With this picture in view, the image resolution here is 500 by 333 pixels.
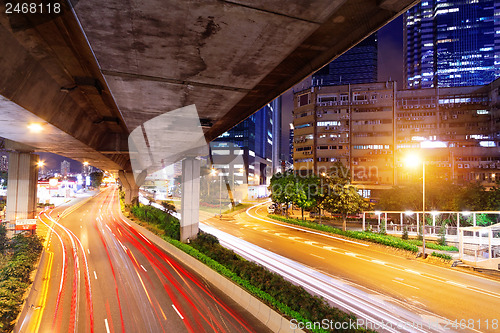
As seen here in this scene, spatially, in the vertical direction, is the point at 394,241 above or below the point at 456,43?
below

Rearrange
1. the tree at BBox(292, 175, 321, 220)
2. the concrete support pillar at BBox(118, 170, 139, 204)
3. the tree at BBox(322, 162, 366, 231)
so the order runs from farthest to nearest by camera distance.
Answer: the concrete support pillar at BBox(118, 170, 139, 204) < the tree at BBox(292, 175, 321, 220) < the tree at BBox(322, 162, 366, 231)

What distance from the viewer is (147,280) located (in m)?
18.1

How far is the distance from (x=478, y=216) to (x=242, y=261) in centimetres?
3327

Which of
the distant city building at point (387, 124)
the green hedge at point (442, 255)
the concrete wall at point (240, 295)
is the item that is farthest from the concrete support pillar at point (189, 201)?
the distant city building at point (387, 124)

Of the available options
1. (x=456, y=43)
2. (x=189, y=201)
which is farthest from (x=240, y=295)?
(x=456, y=43)

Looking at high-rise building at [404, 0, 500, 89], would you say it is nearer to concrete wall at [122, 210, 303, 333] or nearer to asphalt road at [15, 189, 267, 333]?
concrete wall at [122, 210, 303, 333]

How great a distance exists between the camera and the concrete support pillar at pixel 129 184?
169ft

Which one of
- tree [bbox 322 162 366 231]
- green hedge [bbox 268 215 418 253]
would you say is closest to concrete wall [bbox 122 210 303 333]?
green hedge [bbox 268 215 418 253]

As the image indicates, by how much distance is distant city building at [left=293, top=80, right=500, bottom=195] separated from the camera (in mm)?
73812

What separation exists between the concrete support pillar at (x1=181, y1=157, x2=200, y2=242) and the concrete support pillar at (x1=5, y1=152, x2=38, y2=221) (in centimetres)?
1410

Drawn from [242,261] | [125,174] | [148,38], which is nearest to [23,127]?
[148,38]

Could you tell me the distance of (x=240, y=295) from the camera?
15305 mm

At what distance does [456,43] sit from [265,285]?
192 metres

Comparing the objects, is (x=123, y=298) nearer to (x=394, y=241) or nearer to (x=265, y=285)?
(x=265, y=285)
